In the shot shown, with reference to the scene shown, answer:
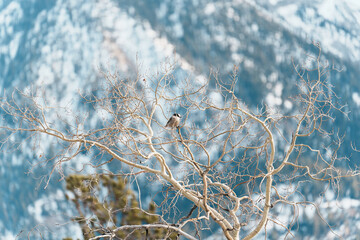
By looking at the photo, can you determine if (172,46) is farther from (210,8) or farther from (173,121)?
(173,121)

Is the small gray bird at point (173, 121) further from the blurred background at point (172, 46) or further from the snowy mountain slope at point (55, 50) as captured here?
the snowy mountain slope at point (55, 50)

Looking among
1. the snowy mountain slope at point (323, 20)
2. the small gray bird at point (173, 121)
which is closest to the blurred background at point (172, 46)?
the snowy mountain slope at point (323, 20)

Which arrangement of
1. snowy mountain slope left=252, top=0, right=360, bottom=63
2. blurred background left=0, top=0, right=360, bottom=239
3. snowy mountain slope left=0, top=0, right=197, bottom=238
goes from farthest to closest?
1. snowy mountain slope left=252, top=0, right=360, bottom=63
2. snowy mountain slope left=0, top=0, right=197, bottom=238
3. blurred background left=0, top=0, right=360, bottom=239

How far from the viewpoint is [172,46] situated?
1430 centimetres

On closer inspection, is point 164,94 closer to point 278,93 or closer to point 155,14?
point 278,93

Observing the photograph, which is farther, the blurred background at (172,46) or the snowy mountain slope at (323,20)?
the snowy mountain slope at (323,20)

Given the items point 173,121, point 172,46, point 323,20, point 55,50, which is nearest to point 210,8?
point 172,46

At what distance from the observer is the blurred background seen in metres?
13.0

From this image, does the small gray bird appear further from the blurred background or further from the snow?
the snow

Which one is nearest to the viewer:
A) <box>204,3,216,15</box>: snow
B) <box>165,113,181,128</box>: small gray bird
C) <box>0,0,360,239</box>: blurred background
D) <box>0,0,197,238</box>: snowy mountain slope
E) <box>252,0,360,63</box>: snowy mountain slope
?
<box>165,113,181,128</box>: small gray bird

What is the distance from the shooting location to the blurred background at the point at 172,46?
13.0 metres

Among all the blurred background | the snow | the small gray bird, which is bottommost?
the small gray bird

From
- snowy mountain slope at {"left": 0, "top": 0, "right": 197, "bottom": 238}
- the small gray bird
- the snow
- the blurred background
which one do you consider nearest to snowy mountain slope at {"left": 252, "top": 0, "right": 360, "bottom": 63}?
the blurred background

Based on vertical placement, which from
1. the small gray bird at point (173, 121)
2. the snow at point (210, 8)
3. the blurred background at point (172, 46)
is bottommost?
the small gray bird at point (173, 121)
